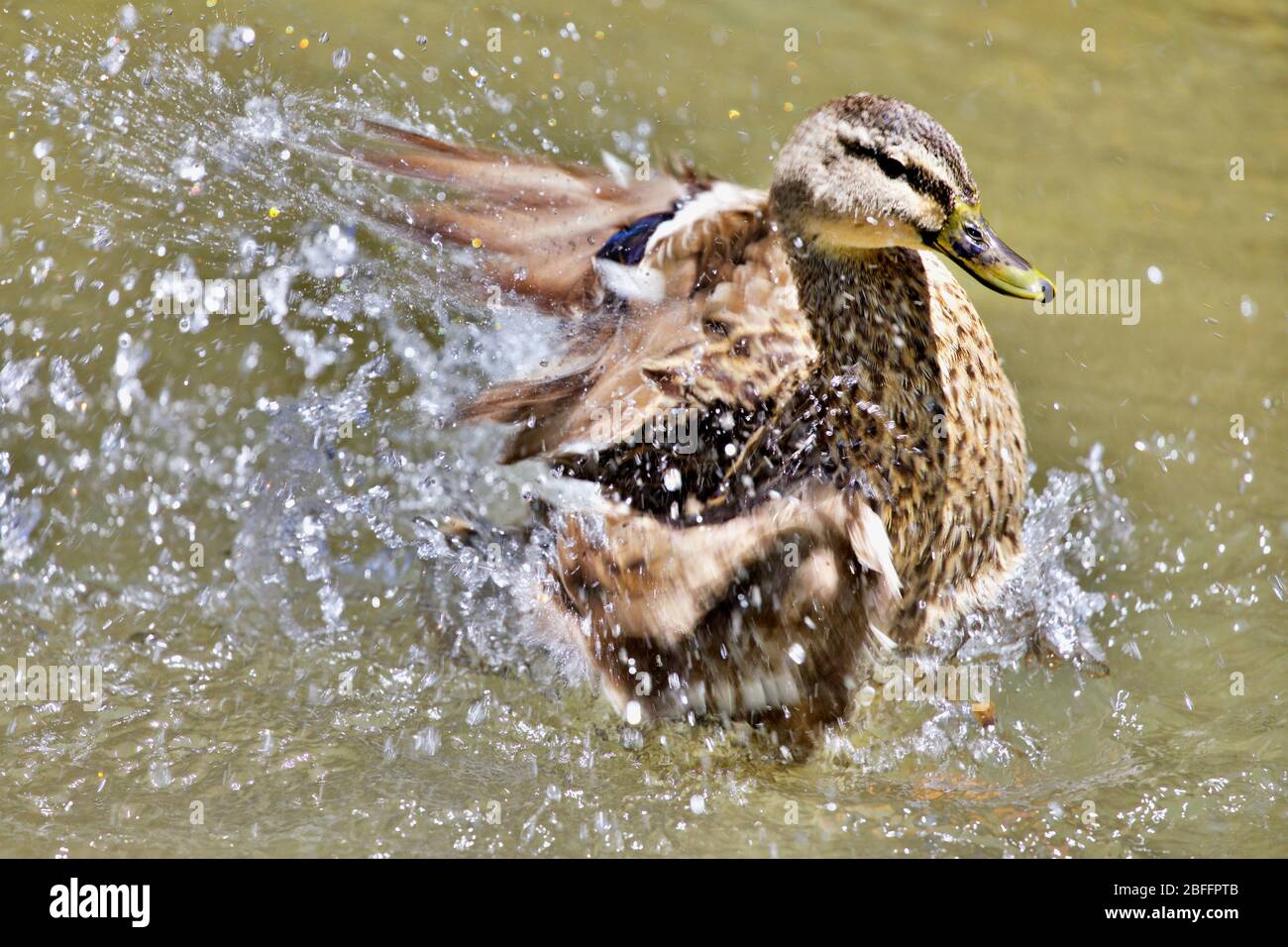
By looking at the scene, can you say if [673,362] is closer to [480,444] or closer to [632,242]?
[632,242]

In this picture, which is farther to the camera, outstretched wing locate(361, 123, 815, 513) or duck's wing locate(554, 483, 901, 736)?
outstretched wing locate(361, 123, 815, 513)

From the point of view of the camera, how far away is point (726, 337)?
2777mm

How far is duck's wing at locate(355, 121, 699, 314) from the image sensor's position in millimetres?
2959

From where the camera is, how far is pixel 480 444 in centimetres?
342

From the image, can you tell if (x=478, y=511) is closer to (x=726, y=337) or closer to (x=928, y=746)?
(x=726, y=337)

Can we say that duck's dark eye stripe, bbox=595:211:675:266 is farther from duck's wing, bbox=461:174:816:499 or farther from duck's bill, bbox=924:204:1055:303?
duck's bill, bbox=924:204:1055:303

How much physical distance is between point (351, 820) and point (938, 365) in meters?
1.56

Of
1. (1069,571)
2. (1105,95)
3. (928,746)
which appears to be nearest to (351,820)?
(928,746)

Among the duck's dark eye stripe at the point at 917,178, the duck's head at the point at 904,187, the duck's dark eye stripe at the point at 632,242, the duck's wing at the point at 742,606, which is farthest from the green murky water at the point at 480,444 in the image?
the duck's dark eye stripe at the point at 917,178

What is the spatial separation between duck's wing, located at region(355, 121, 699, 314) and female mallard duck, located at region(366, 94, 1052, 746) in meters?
0.01

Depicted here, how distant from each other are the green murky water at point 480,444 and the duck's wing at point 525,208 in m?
0.14

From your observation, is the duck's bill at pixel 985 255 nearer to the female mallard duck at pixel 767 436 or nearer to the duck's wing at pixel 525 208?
the female mallard duck at pixel 767 436

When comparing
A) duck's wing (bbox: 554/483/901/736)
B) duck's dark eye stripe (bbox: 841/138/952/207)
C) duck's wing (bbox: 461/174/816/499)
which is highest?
duck's dark eye stripe (bbox: 841/138/952/207)

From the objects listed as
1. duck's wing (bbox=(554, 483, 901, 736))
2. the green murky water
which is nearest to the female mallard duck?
duck's wing (bbox=(554, 483, 901, 736))
